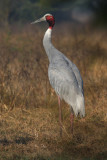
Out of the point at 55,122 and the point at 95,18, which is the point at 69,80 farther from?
the point at 95,18

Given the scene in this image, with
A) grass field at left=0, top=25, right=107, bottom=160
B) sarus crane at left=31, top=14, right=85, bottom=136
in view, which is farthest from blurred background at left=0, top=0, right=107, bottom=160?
sarus crane at left=31, top=14, right=85, bottom=136

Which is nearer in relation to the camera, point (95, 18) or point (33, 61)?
point (95, 18)

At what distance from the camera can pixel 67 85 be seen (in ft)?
13.4

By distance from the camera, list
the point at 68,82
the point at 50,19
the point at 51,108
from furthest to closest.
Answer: the point at 51,108 → the point at 50,19 → the point at 68,82

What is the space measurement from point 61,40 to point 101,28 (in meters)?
6.58

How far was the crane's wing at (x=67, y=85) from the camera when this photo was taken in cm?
396

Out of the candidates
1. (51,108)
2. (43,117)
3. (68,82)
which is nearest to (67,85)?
(68,82)

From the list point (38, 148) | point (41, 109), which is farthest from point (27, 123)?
point (38, 148)

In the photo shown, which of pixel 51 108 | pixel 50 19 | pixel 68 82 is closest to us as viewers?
pixel 68 82

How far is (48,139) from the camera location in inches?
146

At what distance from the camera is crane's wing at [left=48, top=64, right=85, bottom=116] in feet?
13.0

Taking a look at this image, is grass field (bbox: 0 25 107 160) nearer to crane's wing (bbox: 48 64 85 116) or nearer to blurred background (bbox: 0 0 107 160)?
blurred background (bbox: 0 0 107 160)

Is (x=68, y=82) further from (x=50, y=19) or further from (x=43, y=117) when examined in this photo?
(x=50, y=19)

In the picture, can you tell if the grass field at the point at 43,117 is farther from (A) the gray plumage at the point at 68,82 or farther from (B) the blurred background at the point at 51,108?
(A) the gray plumage at the point at 68,82
